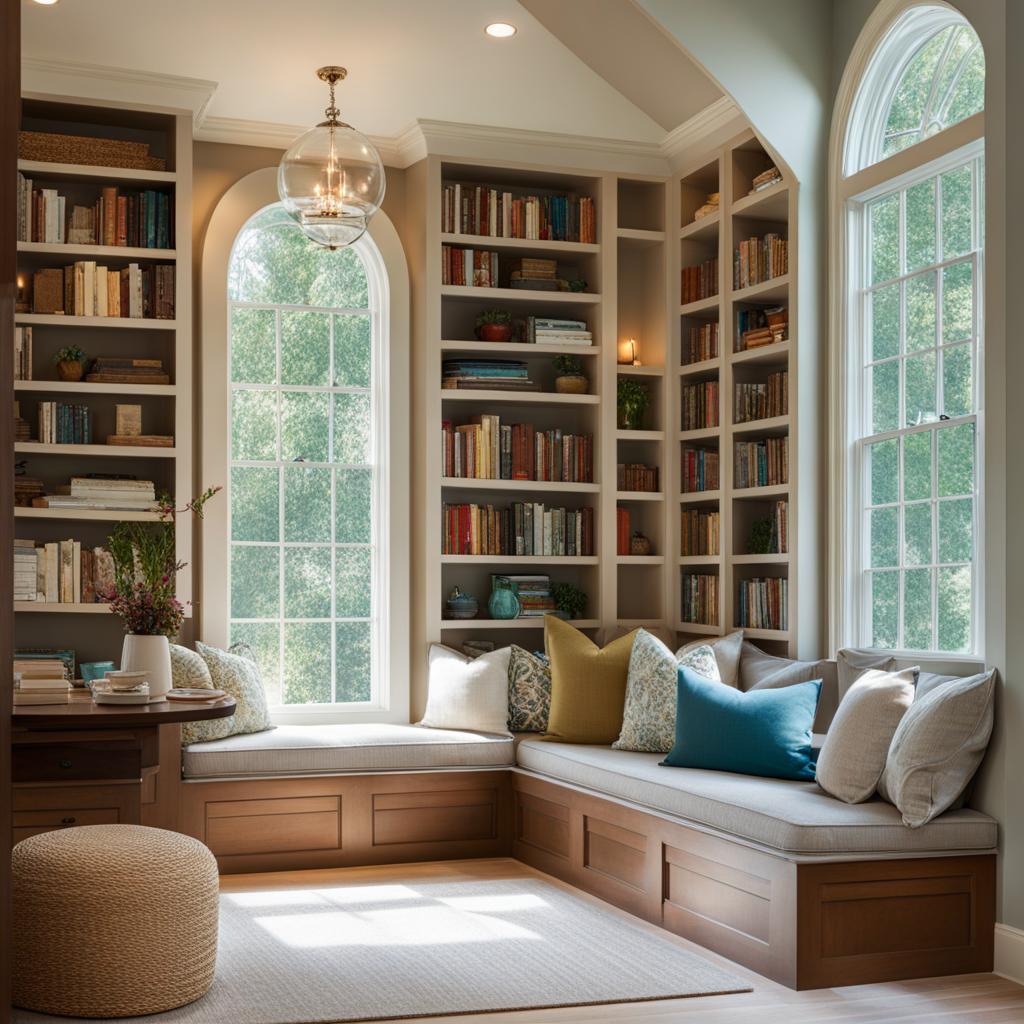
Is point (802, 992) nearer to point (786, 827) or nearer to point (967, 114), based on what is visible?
point (786, 827)

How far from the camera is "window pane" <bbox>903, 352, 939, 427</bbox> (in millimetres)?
4855

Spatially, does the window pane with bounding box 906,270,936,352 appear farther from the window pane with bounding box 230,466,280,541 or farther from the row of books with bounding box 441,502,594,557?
the window pane with bounding box 230,466,280,541

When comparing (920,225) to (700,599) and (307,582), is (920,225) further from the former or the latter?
(307,582)

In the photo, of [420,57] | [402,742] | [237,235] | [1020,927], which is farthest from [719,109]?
[1020,927]

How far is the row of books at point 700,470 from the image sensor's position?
632 centimetres

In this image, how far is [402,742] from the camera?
571 cm

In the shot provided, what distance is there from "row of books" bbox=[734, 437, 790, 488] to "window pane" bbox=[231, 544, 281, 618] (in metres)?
2.18

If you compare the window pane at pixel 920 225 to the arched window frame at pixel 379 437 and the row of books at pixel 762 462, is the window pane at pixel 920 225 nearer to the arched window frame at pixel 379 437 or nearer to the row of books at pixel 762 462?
the row of books at pixel 762 462

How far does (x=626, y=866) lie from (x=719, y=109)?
3.31 m

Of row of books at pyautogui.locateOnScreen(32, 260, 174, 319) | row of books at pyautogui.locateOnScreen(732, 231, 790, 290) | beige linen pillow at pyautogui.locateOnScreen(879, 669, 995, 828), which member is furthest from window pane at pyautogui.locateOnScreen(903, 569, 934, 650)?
row of books at pyautogui.locateOnScreen(32, 260, 174, 319)

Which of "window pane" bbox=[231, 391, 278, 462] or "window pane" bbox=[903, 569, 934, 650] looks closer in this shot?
"window pane" bbox=[903, 569, 934, 650]

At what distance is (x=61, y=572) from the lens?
5707 mm

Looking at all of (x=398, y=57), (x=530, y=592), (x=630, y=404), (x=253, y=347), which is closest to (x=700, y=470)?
(x=630, y=404)

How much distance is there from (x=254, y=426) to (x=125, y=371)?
69cm
